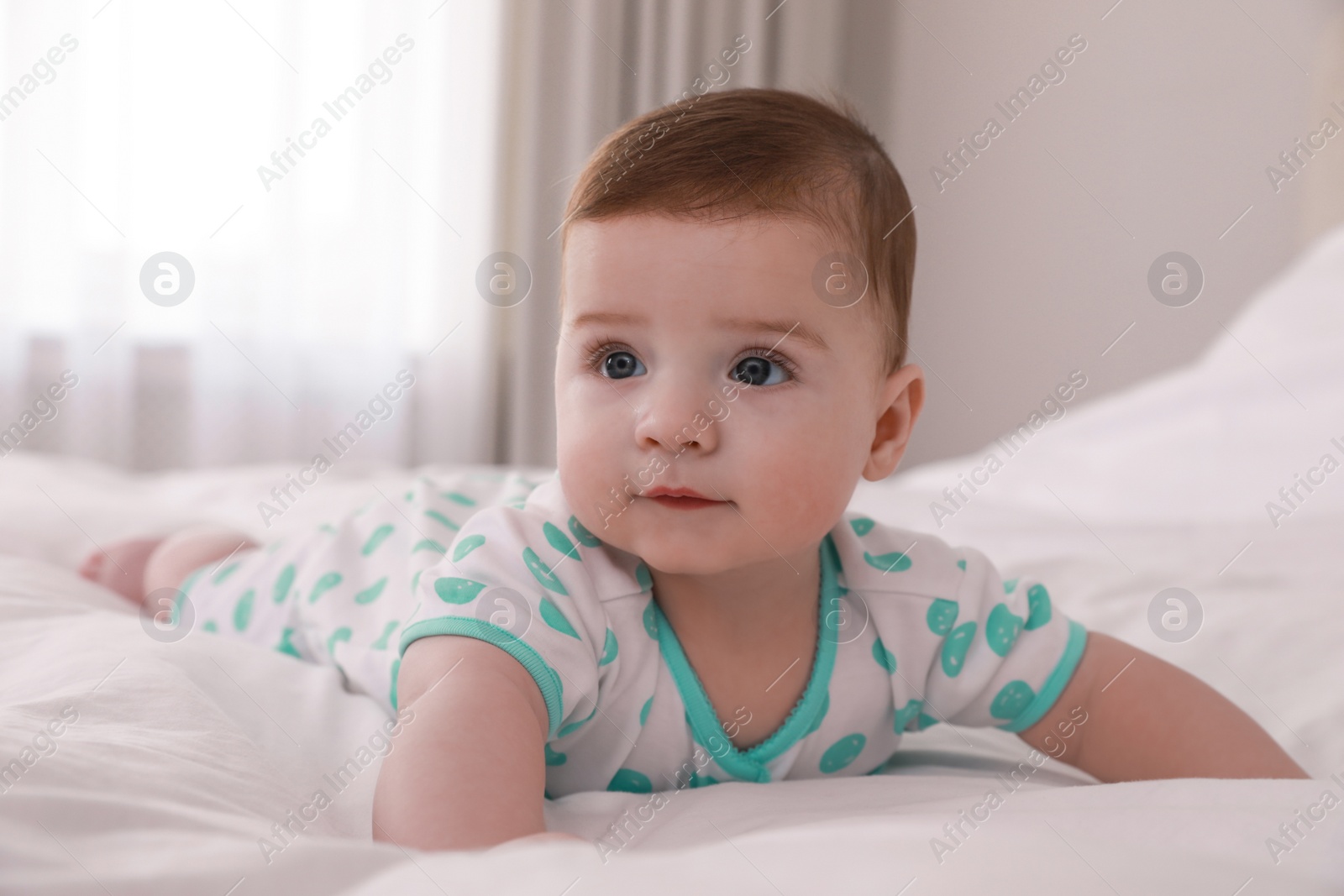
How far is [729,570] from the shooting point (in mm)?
750

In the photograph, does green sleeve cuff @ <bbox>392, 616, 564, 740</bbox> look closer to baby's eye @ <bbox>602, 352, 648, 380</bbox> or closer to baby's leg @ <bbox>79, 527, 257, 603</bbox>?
Answer: baby's eye @ <bbox>602, 352, 648, 380</bbox>

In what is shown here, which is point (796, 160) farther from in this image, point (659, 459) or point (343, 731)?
point (343, 731)

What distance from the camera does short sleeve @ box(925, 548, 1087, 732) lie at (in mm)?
791

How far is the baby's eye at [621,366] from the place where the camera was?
26.5 inches

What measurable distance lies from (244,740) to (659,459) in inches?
11.5

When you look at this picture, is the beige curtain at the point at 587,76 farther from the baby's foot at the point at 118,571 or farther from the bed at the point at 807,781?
the baby's foot at the point at 118,571

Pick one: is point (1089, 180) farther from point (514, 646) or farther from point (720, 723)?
point (514, 646)

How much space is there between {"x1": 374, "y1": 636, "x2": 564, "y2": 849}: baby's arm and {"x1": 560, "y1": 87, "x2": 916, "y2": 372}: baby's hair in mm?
304

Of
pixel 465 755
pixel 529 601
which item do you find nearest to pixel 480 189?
pixel 529 601

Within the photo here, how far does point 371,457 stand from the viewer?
9.32ft

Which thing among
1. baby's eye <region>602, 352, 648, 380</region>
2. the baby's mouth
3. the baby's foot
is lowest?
the baby's foot

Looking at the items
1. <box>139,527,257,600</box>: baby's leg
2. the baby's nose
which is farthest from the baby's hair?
<box>139,527,257,600</box>: baby's leg

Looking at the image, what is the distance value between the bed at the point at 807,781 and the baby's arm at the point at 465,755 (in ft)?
0.17

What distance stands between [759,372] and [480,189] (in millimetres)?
2316
